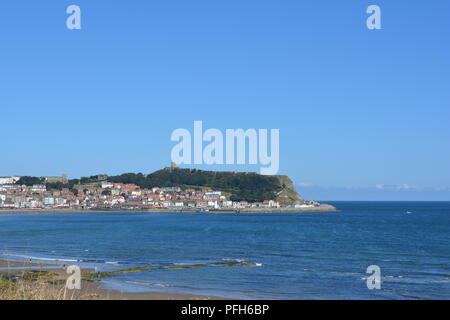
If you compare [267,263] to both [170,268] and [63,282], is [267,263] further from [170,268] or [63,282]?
[63,282]

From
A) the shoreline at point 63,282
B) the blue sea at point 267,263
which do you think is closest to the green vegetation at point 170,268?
the blue sea at point 267,263

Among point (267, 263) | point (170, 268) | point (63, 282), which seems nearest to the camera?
point (63, 282)

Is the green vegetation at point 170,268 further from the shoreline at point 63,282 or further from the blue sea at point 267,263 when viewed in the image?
the shoreline at point 63,282

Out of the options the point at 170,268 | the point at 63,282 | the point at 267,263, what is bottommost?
the point at 267,263

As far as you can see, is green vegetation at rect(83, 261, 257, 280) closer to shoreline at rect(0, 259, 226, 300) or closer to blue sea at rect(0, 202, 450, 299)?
blue sea at rect(0, 202, 450, 299)

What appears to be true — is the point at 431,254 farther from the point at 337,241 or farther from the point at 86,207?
the point at 86,207

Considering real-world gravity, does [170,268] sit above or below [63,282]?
below

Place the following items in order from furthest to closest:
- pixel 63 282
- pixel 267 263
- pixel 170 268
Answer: pixel 267 263 < pixel 170 268 < pixel 63 282

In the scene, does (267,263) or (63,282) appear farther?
(267,263)

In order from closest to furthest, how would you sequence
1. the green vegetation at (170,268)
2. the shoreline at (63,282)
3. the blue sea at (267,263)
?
the shoreline at (63,282) < the blue sea at (267,263) < the green vegetation at (170,268)

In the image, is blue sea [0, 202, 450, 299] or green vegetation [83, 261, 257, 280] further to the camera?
green vegetation [83, 261, 257, 280]

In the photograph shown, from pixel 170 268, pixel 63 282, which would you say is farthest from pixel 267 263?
pixel 63 282

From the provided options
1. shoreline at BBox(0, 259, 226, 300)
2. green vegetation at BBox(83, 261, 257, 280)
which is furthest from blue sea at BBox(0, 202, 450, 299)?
shoreline at BBox(0, 259, 226, 300)
